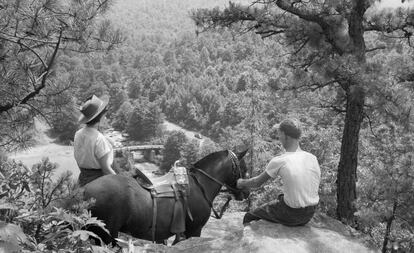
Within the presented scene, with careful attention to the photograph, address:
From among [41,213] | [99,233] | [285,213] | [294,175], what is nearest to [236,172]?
[285,213]

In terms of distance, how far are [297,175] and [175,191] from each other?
1800mm

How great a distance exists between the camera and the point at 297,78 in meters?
7.55

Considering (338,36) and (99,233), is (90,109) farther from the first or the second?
(338,36)

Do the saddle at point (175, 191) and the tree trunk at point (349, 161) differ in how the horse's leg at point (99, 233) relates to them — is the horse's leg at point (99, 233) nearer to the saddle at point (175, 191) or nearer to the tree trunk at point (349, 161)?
the saddle at point (175, 191)

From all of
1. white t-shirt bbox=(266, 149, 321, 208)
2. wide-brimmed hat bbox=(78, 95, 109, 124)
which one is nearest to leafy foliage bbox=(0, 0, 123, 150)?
wide-brimmed hat bbox=(78, 95, 109, 124)

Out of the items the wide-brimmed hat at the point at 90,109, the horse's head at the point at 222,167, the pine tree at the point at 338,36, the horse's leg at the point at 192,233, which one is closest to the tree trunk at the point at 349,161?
the pine tree at the point at 338,36

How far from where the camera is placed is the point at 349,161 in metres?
6.55

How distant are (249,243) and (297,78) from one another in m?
4.25

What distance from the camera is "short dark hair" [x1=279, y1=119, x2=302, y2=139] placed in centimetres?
425

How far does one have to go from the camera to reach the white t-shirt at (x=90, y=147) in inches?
183

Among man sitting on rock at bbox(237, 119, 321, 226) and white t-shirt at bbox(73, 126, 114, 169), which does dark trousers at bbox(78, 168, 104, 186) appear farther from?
man sitting on rock at bbox(237, 119, 321, 226)

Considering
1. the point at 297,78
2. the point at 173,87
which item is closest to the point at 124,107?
the point at 173,87

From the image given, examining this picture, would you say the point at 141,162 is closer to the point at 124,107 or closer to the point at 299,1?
the point at 124,107

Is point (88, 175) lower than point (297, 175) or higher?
lower
